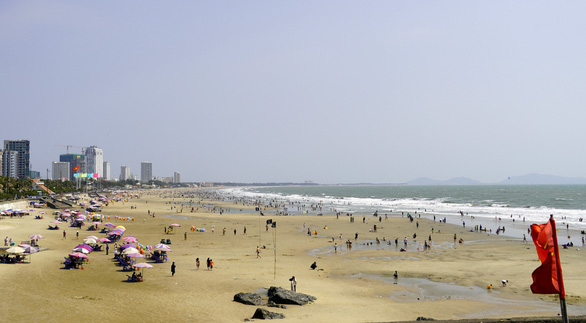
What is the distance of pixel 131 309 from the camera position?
16828 mm

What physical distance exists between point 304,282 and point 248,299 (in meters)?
5.37

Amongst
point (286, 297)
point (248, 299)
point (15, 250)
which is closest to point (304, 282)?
point (286, 297)

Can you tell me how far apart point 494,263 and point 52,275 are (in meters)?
29.0

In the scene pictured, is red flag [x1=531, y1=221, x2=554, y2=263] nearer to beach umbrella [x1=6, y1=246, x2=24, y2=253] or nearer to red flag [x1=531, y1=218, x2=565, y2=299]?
red flag [x1=531, y1=218, x2=565, y2=299]

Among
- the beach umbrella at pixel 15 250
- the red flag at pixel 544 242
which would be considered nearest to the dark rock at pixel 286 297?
the red flag at pixel 544 242

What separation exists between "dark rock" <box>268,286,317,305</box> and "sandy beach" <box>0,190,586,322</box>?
1.51ft

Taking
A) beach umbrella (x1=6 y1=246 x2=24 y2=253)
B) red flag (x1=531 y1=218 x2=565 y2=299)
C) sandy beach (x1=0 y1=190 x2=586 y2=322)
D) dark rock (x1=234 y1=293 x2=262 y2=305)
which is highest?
red flag (x1=531 y1=218 x2=565 y2=299)

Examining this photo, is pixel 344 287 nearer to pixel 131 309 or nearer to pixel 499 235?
pixel 131 309

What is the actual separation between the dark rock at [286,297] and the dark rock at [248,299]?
1.87 feet

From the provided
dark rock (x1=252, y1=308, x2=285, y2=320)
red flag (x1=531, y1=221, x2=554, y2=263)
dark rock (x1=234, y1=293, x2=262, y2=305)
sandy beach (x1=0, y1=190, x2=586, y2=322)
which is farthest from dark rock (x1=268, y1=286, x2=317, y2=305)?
red flag (x1=531, y1=221, x2=554, y2=263)

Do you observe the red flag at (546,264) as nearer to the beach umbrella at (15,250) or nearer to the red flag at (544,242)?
the red flag at (544,242)

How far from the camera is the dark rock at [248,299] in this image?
1795cm

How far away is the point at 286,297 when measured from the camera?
58.7 feet

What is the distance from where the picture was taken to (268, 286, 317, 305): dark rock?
17.8 meters
